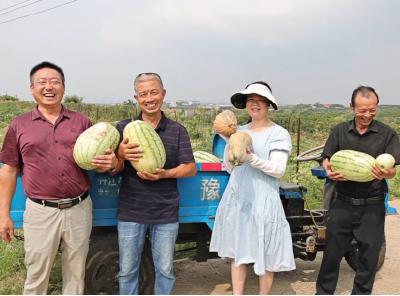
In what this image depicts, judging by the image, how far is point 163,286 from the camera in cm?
345

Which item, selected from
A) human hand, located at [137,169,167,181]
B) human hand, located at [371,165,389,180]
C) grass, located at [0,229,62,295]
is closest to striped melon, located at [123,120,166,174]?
human hand, located at [137,169,167,181]

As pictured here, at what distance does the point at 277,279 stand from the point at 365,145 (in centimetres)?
235

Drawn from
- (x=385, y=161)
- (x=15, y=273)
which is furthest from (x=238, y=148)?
(x=15, y=273)

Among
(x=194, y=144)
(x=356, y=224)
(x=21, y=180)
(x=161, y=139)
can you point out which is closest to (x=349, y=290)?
(x=356, y=224)

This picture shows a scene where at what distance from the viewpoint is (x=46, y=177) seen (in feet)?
10.1

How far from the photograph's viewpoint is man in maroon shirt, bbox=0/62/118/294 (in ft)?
10.1

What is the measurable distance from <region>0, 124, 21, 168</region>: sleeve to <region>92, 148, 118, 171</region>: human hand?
68 centimetres

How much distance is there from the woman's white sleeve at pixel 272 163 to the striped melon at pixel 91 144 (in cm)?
120

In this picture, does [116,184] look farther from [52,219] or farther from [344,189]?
[344,189]

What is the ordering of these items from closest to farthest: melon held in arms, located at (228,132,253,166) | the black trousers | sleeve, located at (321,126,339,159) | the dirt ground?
melon held in arms, located at (228,132,253,166)
the black trousers
sleeve, located at (321,126,339,159)
the dirt ground

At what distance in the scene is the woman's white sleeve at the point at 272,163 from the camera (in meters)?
3.35

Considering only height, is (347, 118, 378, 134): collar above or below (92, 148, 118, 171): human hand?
above

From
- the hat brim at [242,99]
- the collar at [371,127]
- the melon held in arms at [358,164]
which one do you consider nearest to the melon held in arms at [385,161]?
the melon held in arms at [358,164]

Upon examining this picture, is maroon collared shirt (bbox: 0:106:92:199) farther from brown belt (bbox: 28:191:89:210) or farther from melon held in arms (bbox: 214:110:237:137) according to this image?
A: melon held in arms (bbox: 214:110:237:137)
